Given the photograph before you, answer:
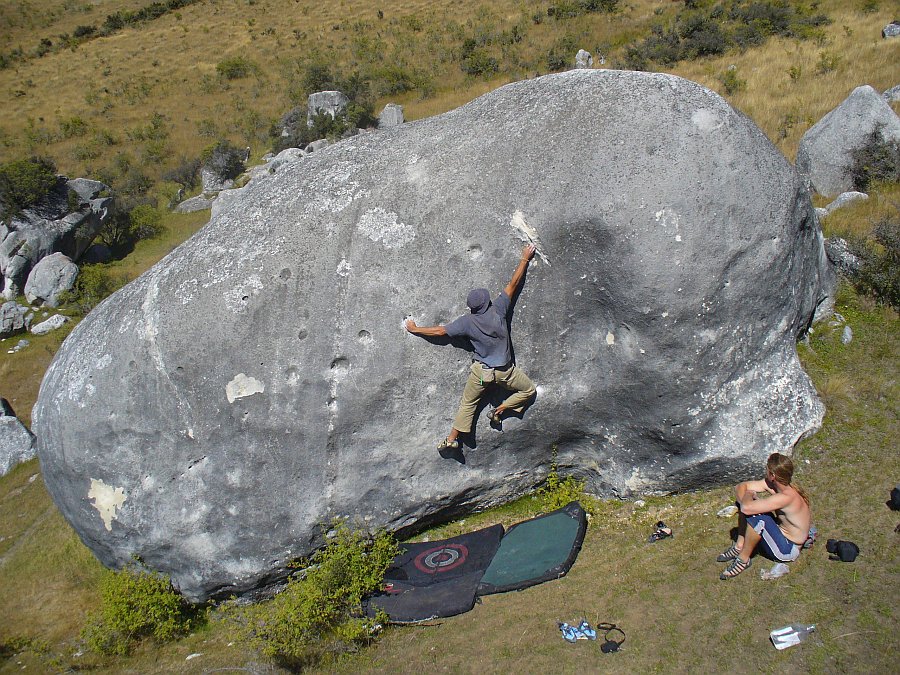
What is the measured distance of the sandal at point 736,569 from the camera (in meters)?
6.18

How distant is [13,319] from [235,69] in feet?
88.0

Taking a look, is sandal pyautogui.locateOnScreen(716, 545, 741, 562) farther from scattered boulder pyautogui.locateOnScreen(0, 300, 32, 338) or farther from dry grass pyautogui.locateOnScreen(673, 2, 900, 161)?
scattered boulder pyautogui.locateOnScreen(0, 300, 32, 338)

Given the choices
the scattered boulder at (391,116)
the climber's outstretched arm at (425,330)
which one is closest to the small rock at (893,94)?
the climber's outstretched arm at (425,330)

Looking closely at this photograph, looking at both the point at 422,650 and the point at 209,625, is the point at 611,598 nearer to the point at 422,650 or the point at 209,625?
the point at 422,650

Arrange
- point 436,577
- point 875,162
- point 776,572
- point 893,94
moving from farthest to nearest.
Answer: point 893,94 < point 875,162 < point 436,577 < point 776,572

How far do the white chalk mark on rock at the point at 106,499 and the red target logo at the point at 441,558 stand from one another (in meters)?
3.62

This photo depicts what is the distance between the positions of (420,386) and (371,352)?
67 centimetres

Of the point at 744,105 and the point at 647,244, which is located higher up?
the point at 647,244

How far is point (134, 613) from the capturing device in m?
7.60

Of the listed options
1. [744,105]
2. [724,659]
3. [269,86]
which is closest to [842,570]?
[724,659]

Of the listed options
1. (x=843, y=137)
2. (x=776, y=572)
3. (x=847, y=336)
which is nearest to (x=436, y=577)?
(x=776, y=572)

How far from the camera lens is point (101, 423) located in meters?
7.71

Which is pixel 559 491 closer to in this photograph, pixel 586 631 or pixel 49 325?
pixel 586 631

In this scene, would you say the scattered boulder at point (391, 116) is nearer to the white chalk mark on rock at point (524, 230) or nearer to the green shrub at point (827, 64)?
the green shrub at point (827, 64)
